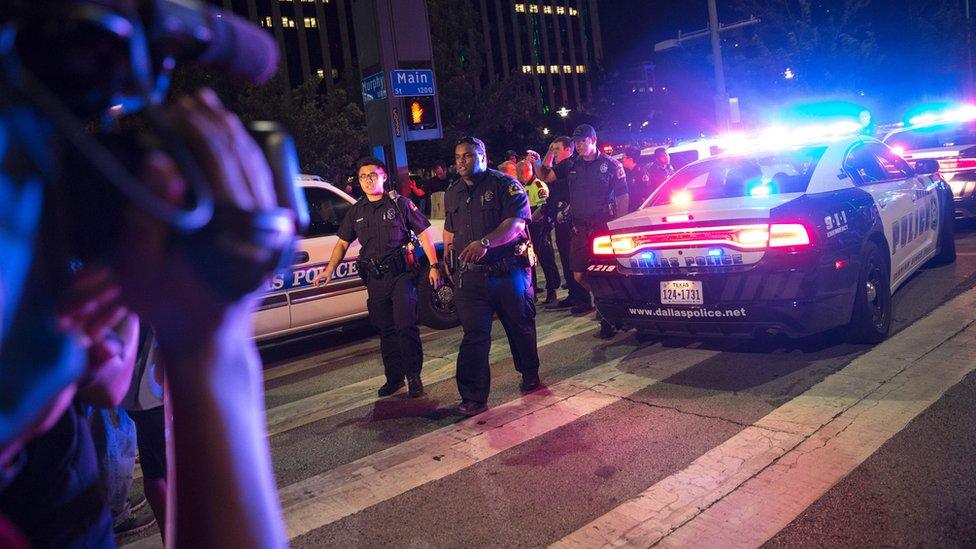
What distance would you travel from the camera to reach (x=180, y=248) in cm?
86

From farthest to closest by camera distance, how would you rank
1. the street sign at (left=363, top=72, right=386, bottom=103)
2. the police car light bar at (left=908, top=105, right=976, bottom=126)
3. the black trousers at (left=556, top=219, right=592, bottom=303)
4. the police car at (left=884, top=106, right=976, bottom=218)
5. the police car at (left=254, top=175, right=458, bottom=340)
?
the police car light bar at (left=908, top=105, right=976, bottom=126)
the police car at (left=884, top=106, right=976, bottom=218)
the street sign at (left=363, top=72, right=386, bottom=103)
the black trousers at (left=556, top=219, right=592, bottom=303)
the police car at (left=254, top=175, right=458, bottom=340)

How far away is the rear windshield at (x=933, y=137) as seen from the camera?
39.6 ft

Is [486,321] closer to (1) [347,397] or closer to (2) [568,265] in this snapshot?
(1) [347,397]

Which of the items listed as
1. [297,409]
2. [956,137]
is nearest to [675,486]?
[297,409]

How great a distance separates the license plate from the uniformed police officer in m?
1.03

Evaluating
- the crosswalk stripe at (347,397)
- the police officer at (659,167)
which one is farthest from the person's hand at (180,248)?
the police officer at (659,167)

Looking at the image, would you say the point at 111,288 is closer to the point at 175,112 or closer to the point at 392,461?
the point at 175,112

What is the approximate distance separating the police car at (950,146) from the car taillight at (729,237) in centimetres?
610

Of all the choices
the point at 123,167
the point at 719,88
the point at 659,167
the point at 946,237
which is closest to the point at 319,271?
the point at 659,167

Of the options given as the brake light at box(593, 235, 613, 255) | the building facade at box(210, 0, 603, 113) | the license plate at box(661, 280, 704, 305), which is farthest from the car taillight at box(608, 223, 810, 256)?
the building facade at box(210, 0, 603, 113)

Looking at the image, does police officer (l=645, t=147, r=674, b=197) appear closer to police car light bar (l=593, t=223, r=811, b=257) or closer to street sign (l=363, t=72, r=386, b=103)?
street sign (l=363, t=72, r=386, b=103)

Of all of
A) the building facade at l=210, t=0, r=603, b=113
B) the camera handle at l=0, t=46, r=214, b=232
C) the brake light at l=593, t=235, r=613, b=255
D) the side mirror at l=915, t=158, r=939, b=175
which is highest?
the building facade at l=210, t=0, r=603, b=113

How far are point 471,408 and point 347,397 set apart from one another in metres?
1.37

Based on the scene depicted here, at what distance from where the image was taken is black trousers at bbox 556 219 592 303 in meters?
8.62
